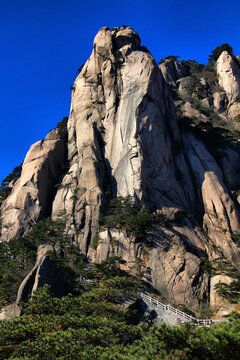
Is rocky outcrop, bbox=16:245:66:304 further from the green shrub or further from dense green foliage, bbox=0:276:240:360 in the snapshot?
the green shrub

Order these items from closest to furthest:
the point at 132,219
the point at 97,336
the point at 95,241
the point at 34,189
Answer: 1. the point at 97,336
2. the point at 132,219
3. the point at 95,241
4. the point at 34,189

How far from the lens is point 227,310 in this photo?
30.2 m

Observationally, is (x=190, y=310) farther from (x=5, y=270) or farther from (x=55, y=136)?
(x=55, y=136)

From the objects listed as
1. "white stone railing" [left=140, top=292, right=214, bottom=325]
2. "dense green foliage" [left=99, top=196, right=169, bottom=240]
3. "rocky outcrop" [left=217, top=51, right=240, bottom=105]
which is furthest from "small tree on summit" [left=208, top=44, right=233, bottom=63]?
"white stone railing" [left=140, top=292, right=214, bottom=325]

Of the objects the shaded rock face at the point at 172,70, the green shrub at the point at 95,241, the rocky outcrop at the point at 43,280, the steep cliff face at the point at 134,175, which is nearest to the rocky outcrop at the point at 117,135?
the steep cliff face at the point at 134,175

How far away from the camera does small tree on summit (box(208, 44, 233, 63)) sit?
259ft

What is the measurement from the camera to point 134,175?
1713 inches

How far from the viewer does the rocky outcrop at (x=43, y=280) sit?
26.1 m

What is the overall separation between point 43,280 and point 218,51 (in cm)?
7345

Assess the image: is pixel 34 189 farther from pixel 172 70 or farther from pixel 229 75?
pixel 229 75

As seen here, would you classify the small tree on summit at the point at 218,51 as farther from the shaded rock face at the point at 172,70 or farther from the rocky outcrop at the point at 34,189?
the rocky outcrop at the point at 34,189

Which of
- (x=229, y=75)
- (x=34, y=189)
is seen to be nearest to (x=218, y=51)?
(x=229, y=75)

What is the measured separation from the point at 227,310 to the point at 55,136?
37290 millimetres

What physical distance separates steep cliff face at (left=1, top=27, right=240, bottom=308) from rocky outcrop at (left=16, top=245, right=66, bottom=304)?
316 inches
